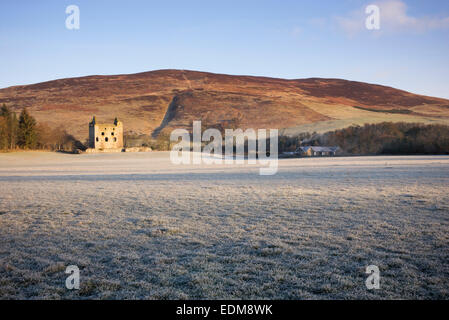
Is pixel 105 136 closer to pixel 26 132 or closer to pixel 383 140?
pixel 26 132

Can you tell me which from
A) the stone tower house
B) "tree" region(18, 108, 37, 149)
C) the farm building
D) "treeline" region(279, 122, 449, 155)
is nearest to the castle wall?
the stone tower house

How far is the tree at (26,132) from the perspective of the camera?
58438mm

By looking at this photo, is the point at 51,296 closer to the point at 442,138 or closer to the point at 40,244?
the point at 40,244

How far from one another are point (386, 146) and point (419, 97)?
99.6 metres

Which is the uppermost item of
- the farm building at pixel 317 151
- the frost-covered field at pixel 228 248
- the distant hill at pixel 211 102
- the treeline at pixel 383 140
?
the distant hill at pixel 211 102

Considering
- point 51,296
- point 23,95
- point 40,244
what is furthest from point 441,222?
point 23,95

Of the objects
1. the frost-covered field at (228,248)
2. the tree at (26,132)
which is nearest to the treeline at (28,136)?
the tree at (26,132)

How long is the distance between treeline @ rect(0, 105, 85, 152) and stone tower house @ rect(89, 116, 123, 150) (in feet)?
17.7

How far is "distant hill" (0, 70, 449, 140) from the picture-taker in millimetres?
92375

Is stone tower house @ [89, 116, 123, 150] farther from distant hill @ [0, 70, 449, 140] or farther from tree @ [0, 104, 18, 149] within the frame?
tree @ [0, 104, 18, 149]

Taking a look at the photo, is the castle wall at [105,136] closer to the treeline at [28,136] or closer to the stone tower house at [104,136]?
the stone tower house at [104,136]

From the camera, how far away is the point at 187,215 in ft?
30.3

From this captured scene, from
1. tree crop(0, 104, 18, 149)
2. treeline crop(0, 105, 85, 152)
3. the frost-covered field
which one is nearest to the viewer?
the frost-covered field

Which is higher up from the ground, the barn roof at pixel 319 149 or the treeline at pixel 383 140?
the treeline at pixel 383 140
